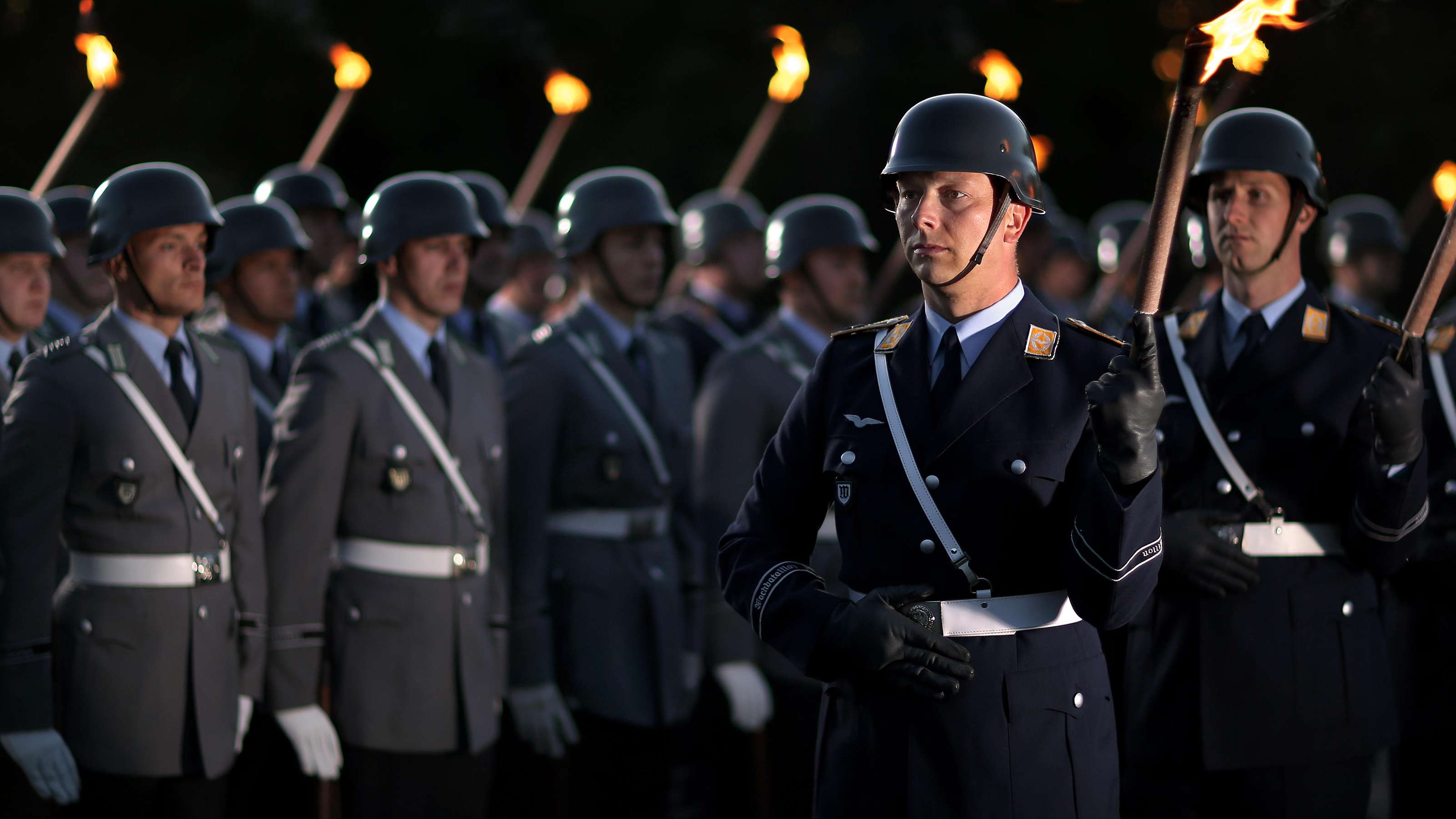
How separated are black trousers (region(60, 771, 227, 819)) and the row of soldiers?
1 centimetres

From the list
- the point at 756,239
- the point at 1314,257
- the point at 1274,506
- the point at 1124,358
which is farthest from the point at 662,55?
the point at 1124,358

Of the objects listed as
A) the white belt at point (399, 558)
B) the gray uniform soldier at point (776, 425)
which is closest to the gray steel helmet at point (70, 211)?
the white belt at point (399, 558)

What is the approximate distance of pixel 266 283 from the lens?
6.96 metres

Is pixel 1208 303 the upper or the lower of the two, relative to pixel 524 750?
upper

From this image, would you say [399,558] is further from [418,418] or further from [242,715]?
[242,715]

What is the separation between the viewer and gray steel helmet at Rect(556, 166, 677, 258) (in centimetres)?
683

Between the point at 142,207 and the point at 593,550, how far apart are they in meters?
2.03

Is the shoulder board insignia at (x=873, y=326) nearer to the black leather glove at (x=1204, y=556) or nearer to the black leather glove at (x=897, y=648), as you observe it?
the black leather glove at (x=897, y=648)

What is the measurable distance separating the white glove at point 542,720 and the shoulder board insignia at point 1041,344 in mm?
2968

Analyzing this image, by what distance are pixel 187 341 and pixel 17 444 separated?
2.23 ft

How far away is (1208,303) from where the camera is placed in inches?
202

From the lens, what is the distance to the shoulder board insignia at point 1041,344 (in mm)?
3555

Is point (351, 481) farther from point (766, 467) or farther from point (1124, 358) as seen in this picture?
point (1124, 358)

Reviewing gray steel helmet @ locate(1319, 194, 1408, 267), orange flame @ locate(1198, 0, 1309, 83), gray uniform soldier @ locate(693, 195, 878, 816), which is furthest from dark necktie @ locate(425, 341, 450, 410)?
gray steel helmet @ locate(1319, 194, 1408, 267)
